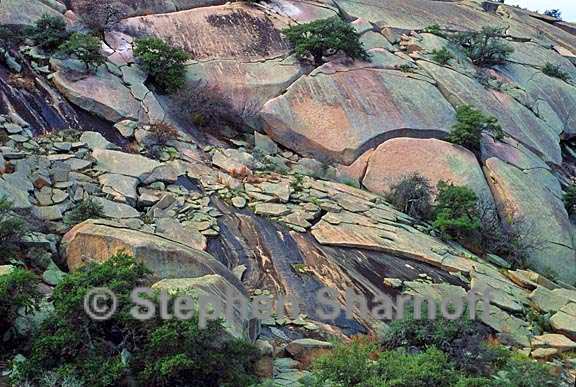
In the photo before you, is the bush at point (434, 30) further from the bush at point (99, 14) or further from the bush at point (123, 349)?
the bush at point (123, 349)

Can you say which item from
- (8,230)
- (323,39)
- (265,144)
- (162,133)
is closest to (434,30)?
(323,39)

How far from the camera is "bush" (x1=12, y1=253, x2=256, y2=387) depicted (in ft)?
17.5

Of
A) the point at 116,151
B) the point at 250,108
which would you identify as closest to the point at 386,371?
the point at 116,151

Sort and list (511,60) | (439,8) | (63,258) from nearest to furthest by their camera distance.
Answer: (63,258) → (511,60) → (439,8)

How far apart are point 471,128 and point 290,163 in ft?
14.0

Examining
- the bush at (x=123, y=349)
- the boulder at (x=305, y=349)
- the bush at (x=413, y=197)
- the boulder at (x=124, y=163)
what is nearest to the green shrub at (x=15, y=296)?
the bush at (x=123, y=349)

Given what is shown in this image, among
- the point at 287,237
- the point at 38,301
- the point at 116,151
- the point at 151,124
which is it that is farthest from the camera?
the point at 151,124

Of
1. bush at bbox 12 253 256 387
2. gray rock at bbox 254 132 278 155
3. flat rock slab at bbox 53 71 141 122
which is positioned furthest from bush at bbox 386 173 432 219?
bush at bbox 12 253 256 387

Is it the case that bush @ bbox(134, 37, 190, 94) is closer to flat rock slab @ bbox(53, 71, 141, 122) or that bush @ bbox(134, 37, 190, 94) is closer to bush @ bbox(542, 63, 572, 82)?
flat rock slab @ bbox(53, 71, 141, 122)

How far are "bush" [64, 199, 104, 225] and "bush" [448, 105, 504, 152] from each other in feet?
27.5

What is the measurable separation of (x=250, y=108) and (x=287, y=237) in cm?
458

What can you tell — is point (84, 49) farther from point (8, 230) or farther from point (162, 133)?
point (8, 230)

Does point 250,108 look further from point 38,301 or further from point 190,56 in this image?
point 38,301

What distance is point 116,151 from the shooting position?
33.1ft
